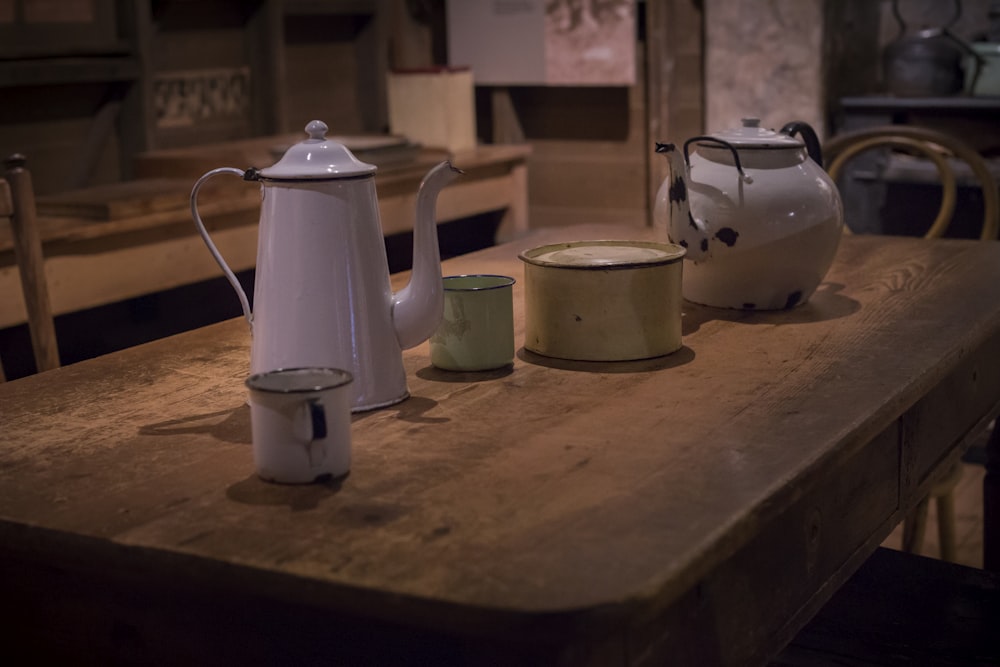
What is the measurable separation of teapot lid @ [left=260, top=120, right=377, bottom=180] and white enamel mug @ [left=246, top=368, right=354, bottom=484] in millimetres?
235

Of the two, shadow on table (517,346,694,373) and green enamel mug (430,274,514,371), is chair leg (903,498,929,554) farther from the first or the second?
green enamel mug (430,274,514,371)

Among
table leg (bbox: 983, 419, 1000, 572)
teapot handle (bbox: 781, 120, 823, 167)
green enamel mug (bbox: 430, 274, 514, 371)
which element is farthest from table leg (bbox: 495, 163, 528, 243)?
green enamel mug (bbox: 430, 274, 514, 371)

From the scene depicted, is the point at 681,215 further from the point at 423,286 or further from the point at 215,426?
the point at 215,426

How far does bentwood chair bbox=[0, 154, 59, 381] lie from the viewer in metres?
1.85

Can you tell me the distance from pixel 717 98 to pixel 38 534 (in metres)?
3.47

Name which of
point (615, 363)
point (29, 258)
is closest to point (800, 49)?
point (29, 258)

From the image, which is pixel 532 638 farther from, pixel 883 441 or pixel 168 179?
pixel 168 179

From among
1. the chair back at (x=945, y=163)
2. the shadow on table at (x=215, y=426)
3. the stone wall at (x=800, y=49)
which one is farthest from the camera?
the stone wall at (x=800, y=49)

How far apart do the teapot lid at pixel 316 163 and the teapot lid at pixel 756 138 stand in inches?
21.9

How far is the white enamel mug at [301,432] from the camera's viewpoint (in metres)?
0.99

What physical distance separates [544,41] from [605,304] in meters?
3.26

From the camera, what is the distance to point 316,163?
1.18 meters

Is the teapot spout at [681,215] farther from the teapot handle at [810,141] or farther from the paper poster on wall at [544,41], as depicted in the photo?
the paper poster on wall at [544,41]

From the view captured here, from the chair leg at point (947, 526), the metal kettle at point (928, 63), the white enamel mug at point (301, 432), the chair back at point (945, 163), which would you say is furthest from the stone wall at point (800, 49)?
the white enamel mug at point (301, 432)
